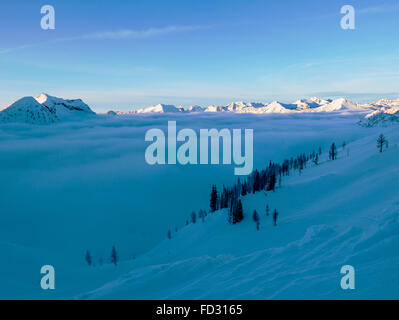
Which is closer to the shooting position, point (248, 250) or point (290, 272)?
point (290, 272)

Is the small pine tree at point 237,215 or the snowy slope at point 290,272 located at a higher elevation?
the snowy slope at point 290,272

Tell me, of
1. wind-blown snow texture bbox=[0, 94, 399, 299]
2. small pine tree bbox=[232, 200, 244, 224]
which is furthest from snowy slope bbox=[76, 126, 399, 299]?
small pine tree bbox=[232, 200, 244, 224]

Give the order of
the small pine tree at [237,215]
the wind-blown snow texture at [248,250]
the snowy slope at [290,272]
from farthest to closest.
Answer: the small pine tree at [237,215] < the wind-blown snow texture at [248,250] < the snowy slope at [290,272]

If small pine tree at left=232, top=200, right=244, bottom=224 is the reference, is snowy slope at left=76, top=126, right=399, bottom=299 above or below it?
above

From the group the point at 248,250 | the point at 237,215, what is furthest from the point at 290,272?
the point at 237,215

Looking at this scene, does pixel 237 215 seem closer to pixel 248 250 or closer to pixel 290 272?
pixel 248 250

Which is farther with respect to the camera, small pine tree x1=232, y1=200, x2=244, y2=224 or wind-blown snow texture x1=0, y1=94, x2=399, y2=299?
small pine tree x1=232, y1=200, x2=244, y2=224

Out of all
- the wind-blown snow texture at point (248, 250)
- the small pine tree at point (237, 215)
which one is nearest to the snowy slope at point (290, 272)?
the wind-blown snow texture at point (248, 250)

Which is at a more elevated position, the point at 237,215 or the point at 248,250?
the point at 248,250

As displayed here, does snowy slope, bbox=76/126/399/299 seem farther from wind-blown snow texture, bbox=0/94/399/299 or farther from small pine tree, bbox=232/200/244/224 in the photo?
small pine tree, bbox=232/200/244/224

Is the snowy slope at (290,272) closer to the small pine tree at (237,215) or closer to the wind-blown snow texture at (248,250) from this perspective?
the wind-blown snow texture at (248,250)
